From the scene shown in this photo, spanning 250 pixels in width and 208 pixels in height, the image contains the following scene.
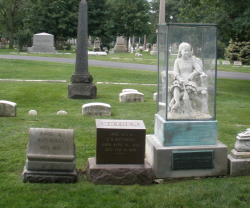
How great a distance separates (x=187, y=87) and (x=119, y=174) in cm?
204

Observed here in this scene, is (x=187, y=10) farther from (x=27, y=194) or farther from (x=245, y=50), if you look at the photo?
(x=245, y=50)

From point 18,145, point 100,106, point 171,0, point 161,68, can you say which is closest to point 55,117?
point 100,106

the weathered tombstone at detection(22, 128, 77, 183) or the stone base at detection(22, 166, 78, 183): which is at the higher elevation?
the weathered tombstone at detection(22, 128, 77, 183)

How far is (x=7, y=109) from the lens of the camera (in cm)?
1343

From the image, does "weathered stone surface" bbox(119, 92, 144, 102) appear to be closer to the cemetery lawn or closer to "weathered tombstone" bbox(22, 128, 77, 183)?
the cemetery lawn

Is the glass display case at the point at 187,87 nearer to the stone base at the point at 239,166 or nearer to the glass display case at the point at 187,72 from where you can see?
the glass display case at the point at 187,72

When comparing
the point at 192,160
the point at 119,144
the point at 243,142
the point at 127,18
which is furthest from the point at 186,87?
the point at 127,18

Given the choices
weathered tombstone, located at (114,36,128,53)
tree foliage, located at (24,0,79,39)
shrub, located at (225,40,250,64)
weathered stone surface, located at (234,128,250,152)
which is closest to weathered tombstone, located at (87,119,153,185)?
weathered stone surface, located at (234,128,250,152)

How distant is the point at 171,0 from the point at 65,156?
7333 cm

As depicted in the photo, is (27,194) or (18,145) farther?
(18,145)

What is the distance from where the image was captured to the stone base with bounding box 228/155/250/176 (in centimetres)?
845

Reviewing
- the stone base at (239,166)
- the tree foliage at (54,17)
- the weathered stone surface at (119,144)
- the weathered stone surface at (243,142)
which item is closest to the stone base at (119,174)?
the weathered stone surface at (119,144)

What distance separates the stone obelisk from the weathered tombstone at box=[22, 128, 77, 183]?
378 inches

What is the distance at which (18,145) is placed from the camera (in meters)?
10.0
